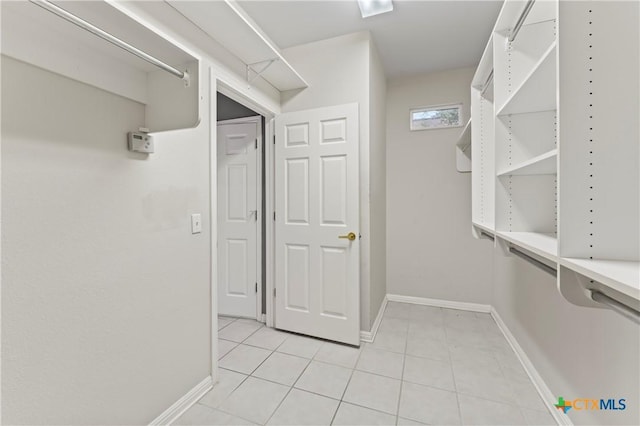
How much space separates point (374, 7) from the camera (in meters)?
2.06

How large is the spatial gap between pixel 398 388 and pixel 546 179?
155cm

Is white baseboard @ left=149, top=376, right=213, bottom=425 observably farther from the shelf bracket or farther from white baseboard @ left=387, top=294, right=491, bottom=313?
white baseboard @ left=387, top=294, right=491, bottom=313

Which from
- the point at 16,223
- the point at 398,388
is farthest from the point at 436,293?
the point at 16,223

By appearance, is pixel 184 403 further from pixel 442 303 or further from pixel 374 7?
pixel 374 7

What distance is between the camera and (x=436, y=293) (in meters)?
3.25

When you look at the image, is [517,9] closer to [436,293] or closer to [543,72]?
[543,72]

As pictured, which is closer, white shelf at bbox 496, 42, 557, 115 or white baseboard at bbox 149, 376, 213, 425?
white shelf at bbox 496, 42, 557, 115

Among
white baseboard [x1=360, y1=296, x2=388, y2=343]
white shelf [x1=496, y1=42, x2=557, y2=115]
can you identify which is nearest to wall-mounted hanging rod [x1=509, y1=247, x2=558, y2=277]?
white shelf [x1=496, y1=42, x2=557, y2=115]

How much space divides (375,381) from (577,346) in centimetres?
115

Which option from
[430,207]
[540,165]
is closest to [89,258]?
[540,165]

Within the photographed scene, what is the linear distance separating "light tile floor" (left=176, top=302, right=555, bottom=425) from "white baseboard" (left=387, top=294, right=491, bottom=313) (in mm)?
480

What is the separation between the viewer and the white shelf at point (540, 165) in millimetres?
951

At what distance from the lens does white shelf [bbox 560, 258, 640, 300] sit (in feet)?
1.83

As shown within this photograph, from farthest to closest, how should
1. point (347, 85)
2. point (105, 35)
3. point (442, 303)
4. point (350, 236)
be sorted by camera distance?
point (442, 303) → point (347, 85) → point (350, 236) → point (105, 35)
